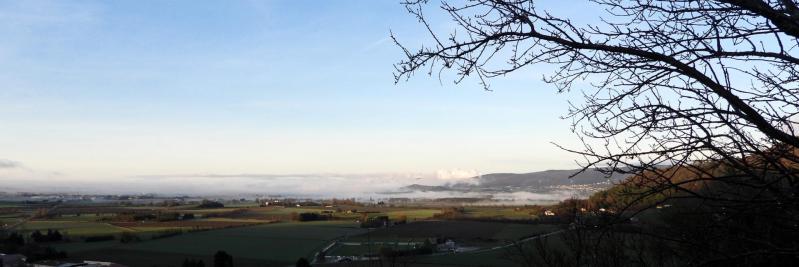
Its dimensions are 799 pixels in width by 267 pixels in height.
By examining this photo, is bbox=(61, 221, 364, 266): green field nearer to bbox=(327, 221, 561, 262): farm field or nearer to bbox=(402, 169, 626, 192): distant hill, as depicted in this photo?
bbox=(327, 221, 561, 262): farm field

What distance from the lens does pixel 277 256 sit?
4053cm

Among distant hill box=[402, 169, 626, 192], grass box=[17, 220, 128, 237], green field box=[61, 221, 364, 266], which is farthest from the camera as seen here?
distant hill box=[402, 169, 626, 192]

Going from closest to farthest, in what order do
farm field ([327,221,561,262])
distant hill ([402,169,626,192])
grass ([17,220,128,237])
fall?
farm field ([327,221,561,262]) → grass ([17,220,128,237]) → distant hill ([402,169,626,192])

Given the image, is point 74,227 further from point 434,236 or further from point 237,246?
point 434,236

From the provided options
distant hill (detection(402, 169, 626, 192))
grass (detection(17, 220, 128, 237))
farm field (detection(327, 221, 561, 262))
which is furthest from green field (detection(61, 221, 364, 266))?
distant hill (detection(402, 169, 626, 192))

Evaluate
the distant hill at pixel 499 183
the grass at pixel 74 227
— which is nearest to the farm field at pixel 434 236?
the grass at pixel 74 227

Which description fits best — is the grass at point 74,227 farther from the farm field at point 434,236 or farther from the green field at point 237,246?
the farm field at point 434,236

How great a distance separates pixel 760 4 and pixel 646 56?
0.57m

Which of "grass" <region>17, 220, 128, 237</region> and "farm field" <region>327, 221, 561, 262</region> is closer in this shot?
"farm field" <region>327, 221, 561, 262</region>

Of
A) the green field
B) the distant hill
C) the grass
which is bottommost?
the green field

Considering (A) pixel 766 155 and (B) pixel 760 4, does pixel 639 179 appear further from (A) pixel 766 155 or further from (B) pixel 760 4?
(B) pixel 760 4

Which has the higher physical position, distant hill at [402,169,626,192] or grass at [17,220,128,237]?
distant hill at [402,169,626,192]

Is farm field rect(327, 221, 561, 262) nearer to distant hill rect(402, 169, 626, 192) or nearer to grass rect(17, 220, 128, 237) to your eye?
grass rect(17, 220, 128, 237)

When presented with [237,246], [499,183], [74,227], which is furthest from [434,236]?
[499,183]
